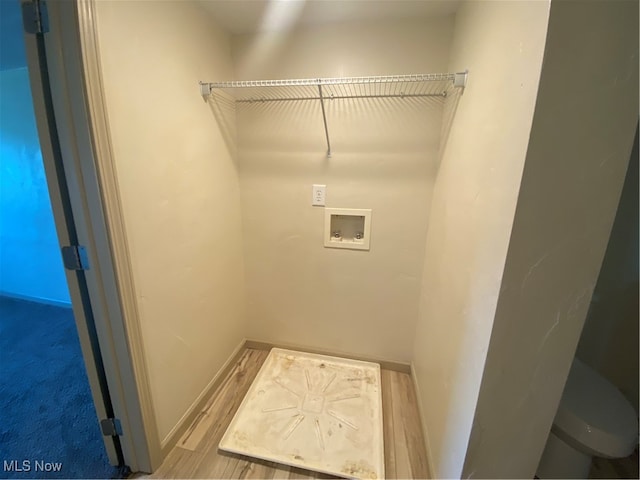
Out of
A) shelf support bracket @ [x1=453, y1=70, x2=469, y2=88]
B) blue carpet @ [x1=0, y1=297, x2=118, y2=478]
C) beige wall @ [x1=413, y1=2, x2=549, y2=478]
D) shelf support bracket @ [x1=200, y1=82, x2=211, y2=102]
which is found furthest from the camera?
shelf support bracket @ [x1=200, y1=82, x2=211, y2=102]

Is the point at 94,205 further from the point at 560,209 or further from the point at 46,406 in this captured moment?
the point at 46,406

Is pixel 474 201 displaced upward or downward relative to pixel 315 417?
upward

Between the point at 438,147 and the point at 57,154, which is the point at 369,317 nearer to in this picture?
the point at 438,147

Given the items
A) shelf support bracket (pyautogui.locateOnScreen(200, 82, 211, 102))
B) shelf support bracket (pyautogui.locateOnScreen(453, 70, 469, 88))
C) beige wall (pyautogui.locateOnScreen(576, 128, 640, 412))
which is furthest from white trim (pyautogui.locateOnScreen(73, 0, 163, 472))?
beige wall (pyautogui.locateOnScreen(576, 128, 640, 412))

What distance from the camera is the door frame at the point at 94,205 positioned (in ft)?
2.72

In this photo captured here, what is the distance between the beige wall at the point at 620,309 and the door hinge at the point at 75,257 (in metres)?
2.37

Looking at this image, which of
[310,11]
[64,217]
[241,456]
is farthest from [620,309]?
[64,217]

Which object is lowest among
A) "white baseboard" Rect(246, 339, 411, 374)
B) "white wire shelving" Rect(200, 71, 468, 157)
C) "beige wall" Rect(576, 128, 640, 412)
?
"white baseboard" Rect(246, 339, 411, 374)

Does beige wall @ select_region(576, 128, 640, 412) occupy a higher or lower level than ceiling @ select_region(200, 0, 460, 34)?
lower

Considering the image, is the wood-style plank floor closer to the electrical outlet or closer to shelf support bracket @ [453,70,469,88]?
the electrical outlet

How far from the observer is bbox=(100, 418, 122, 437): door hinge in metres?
1.20

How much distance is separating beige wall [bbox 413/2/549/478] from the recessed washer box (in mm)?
435

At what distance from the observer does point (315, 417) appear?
61.3 inches
